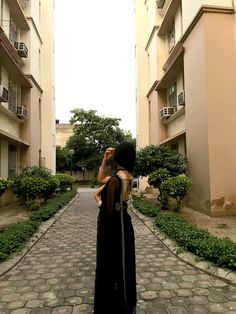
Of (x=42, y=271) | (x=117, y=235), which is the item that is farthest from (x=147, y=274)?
(x=117, y=235)

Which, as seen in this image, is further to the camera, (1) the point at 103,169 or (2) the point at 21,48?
(2) the point at 21,48

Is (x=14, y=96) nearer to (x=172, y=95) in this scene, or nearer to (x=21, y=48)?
(x=21, y=48)

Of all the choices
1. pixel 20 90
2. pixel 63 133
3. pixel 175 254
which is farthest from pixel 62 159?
pixel 175 254

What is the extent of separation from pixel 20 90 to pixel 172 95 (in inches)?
280

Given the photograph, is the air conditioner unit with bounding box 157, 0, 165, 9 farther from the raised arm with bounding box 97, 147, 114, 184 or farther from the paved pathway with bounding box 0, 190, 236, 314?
the raised arm with bounding box 97, 147, 114, 184

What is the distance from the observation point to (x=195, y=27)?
1038 centimetres

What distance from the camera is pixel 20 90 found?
49.9 ft

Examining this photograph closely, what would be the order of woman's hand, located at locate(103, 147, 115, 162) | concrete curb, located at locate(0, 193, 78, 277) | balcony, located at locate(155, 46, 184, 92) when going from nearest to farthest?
woman's hand, located at locate(103, 147, 115, 162) → concrete curb, located at locate(0, 193, 78, 277) → balcony, located at locate(155, 46, 184, 92)

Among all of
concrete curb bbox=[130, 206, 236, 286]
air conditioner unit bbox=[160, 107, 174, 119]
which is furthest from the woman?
air conditioner unit bbox=[160, 107, 174, 119]

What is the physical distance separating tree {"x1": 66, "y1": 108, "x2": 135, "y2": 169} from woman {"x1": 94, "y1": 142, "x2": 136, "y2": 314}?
30653 mm

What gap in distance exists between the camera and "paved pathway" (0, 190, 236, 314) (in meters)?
3.61

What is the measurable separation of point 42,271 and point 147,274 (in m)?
1.57

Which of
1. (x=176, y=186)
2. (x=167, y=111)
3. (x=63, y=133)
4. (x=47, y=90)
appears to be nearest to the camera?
(x=176, y=186)

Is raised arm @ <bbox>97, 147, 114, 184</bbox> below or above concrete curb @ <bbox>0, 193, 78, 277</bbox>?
above
